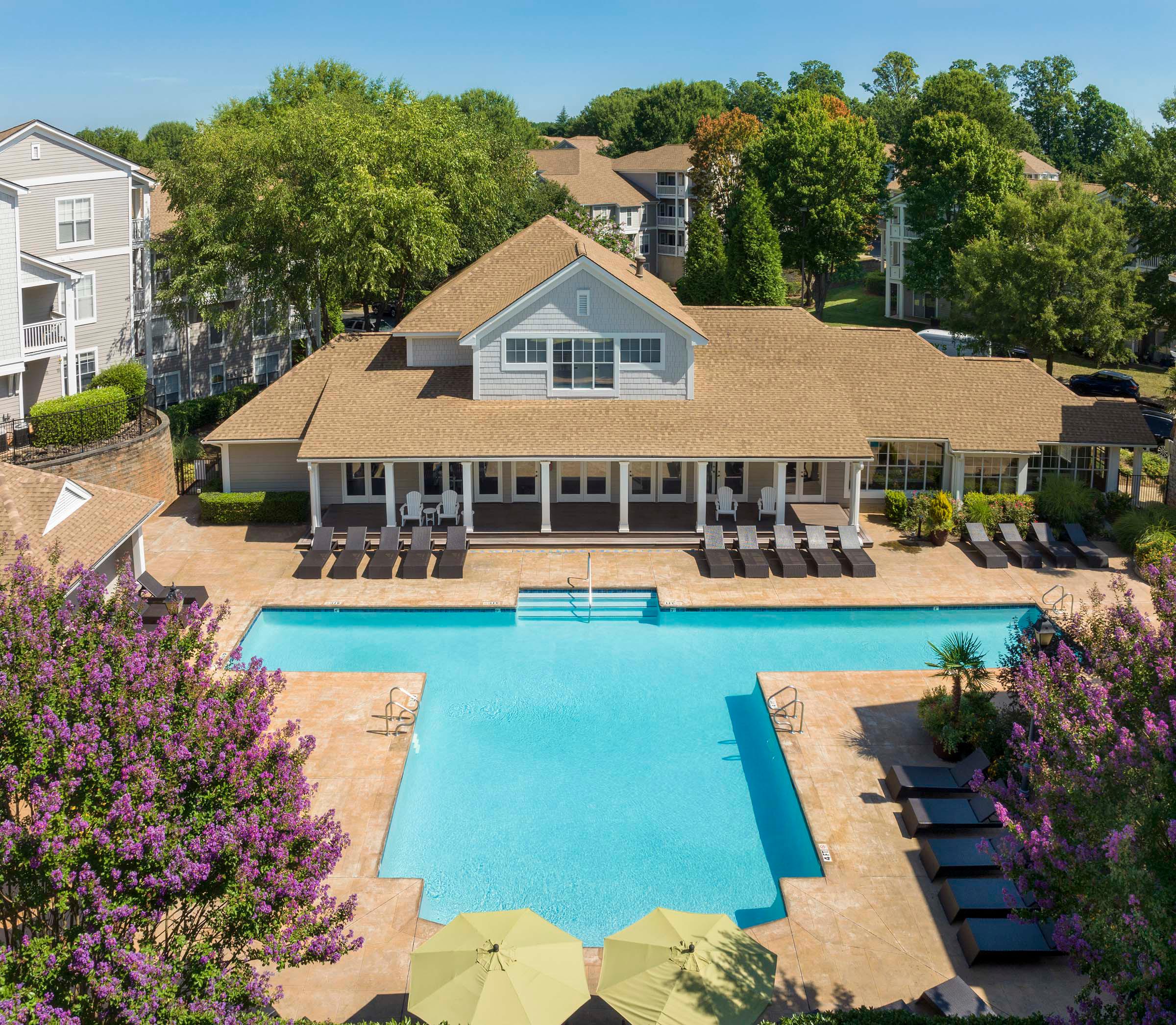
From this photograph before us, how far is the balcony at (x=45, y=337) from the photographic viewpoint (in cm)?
3719

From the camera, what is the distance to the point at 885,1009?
1412 centimetres

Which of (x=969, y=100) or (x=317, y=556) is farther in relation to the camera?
(x=969, y=100)

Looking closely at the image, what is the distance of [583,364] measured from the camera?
3366 centimetres

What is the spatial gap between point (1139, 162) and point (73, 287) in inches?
1553

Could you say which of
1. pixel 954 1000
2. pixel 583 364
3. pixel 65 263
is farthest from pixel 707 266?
pixel 954 1000

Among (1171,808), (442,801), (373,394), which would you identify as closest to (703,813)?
(442,801)

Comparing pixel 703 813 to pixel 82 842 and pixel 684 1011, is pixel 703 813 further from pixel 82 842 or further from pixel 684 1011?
pixel 82 842

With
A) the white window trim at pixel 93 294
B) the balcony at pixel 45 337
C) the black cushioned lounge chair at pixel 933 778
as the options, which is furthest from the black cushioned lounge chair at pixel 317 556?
the black cushioned lounge chair at pixel 933 778

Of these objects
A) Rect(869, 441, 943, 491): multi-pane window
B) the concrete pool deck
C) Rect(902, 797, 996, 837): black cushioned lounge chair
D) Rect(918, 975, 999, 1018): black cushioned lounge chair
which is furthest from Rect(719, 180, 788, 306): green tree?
Rect(918, 975, 999, 1018): black cushioned lounge chair

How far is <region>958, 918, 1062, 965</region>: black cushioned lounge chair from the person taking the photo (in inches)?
621

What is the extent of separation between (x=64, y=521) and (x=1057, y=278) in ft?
117

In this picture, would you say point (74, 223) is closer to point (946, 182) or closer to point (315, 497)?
point (315, 497)

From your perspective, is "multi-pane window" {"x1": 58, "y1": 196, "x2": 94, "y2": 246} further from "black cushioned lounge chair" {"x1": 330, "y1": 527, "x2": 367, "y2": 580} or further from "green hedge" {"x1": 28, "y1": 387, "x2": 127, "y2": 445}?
"black cushioned lounge chair" {"x1": 330, "y1": 527, "x2": 367, "y2": 580}

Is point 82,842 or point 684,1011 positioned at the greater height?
point 82,842
